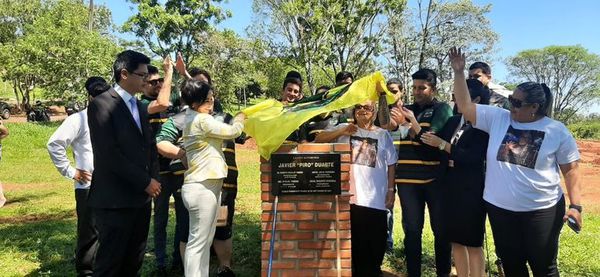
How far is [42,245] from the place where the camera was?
17.8 feet

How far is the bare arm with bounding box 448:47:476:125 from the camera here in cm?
327

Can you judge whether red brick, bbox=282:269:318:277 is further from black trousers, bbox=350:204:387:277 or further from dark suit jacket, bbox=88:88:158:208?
dark suit jacket, bbox=88:88:158:208

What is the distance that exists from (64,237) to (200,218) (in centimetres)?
340

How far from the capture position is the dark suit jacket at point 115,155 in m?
2.97

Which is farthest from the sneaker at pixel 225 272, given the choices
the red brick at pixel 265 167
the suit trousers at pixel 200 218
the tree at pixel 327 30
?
the tree at pixel 327 30

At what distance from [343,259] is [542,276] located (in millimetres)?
1312

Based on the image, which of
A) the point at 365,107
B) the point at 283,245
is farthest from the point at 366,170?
the point at 283,245

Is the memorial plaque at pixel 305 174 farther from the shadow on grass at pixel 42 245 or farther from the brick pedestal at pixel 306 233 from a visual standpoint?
the shadow on grass at pixel 42 245

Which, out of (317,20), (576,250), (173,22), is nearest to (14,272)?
(576,250)

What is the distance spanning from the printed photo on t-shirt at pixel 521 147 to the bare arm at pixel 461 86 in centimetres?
30

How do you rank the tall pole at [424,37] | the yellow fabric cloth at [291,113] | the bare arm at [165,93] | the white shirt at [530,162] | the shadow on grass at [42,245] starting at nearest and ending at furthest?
1. the white shirt at [530,162]
2. the yellow fabric cloth at [291,113]
3. the bare arm at [165,93]
4. the shadow on grass at [42,245]
5. the tall pole at [424,37]

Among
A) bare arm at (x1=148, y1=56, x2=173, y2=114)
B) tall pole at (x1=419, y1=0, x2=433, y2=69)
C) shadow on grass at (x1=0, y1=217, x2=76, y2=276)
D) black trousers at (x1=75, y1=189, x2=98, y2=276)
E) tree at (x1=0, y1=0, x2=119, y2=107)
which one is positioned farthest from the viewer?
tall pole at (x1=419, y1=0, x2=433, y2=69)

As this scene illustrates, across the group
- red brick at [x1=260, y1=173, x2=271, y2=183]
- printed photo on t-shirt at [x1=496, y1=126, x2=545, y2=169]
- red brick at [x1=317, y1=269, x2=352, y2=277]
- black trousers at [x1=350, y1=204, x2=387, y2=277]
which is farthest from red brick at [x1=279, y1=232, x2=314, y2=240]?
printed photo on t-shirt at [x1=496, y1=126, x2=545, y2=169]

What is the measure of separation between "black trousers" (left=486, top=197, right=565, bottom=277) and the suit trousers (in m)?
1.94
